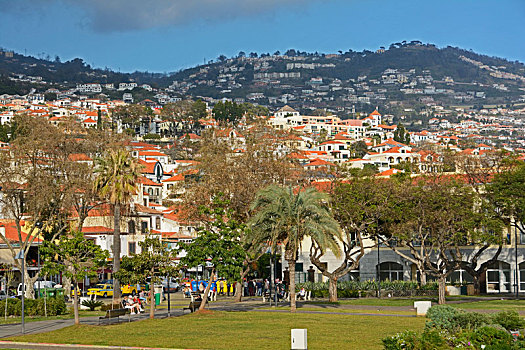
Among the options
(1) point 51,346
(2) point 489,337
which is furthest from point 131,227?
(2) point 489,337

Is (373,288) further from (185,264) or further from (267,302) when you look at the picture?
(185,264)

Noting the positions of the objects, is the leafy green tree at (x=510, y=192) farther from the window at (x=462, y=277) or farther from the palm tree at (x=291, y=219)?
the palm tree at (x=291, y=219)

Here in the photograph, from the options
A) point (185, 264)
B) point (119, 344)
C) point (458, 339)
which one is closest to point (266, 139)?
point (185, 264)

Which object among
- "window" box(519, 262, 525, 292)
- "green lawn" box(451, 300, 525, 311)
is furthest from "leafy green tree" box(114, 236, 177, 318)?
"window" box(519, 262, 525, 292)

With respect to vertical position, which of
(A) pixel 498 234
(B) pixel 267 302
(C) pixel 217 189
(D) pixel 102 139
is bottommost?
(B) pixel 267 302

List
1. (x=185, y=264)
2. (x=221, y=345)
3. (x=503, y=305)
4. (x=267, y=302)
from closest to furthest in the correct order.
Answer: (x=221, y=345) < (x=185, y=264) < (x=503, y=305) < (x=267, y=302)

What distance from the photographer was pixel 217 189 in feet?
173

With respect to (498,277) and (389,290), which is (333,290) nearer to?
(389,290)

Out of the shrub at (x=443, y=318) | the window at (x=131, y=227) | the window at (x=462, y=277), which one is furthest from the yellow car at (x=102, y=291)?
the shrub at (x=443, y=318)

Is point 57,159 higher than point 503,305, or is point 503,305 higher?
point 57,159

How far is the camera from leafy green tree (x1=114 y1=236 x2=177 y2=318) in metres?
35.6

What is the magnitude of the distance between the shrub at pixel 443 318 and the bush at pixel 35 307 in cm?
2206

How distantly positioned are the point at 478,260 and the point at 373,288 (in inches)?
436

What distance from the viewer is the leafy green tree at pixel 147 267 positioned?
35.6 meters
